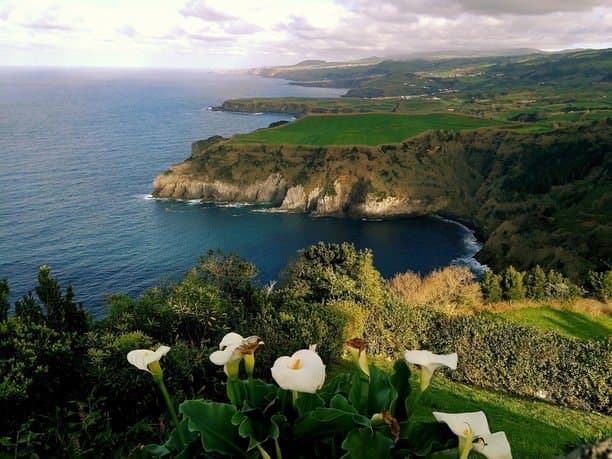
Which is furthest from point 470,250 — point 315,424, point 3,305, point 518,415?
point 315,424

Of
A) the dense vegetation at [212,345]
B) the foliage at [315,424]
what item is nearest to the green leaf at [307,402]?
→ the foliage at [315,424]

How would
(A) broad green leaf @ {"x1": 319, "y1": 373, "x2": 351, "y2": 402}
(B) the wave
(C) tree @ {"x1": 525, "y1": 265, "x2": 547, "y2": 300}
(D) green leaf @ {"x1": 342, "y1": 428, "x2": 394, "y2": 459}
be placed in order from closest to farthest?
(D) green leaf @ {"x1": 342, "y1": 428, "x2": 394, "y2": 459} → (A) broad green leaf @ {"x1": 319, "y1": 373, "x2": 351, "y2": 402} → (C) tree @ {"x1": 525, "y1": 265, "x2": 547, "y2": 300} → (B) the wave

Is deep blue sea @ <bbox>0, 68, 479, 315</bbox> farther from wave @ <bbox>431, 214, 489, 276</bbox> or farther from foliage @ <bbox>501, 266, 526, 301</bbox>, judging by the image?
foliage @ <bbox>501, 266, 526, 301</bbox>

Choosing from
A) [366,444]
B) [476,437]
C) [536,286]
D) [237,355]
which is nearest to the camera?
[476,437]

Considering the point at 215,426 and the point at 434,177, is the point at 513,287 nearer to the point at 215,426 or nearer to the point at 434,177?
the point at 215,426

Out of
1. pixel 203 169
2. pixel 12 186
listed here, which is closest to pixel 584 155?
pixel 203 169

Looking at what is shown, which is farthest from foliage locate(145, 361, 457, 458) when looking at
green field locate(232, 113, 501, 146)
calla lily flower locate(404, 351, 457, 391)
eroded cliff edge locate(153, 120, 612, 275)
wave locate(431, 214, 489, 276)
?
green field locate(232, 113, 501, 146)

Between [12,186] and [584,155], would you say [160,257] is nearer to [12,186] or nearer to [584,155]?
[12,186]
